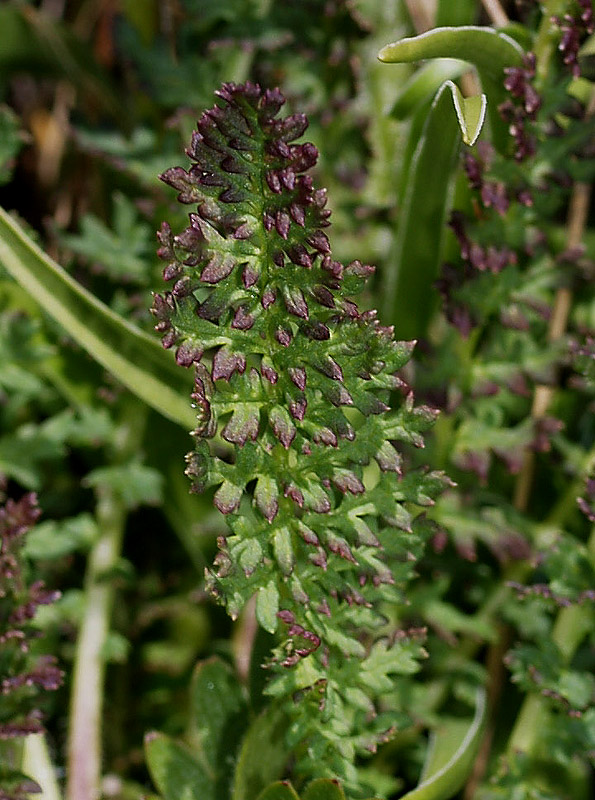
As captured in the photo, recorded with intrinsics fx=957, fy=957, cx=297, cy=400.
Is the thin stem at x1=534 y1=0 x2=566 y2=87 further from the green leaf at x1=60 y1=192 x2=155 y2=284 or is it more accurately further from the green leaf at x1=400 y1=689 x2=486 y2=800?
the green leaf at x1=400 y1=689 x2=486 y2=800

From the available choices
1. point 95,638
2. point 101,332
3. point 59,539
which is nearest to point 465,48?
point 101,332

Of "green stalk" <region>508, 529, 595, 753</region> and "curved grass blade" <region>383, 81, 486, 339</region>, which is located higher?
"curved grass blade" <region>383, 81, 486, 339</region>

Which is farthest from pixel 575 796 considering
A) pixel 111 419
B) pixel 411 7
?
pixel 411 7

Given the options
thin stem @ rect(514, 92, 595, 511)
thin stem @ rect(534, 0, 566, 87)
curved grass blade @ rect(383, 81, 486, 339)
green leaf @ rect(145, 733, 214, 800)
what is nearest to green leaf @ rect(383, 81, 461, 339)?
curved grass blade @ rect(383, 81, 486, 339)

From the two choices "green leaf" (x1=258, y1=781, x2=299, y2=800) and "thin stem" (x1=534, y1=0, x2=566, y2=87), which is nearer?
"green leaf" (x1=258, y1=781, x2=299, y2=800)

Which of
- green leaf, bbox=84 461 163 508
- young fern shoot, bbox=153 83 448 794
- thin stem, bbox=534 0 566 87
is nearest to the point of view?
young fern shoot, bbox=153 83 448 794

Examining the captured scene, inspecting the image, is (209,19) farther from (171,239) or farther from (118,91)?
(171,239)

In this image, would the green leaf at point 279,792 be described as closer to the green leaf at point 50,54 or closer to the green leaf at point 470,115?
the green leaf at point 470,115

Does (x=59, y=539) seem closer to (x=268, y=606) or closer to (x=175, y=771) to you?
(x=175, y=771)
